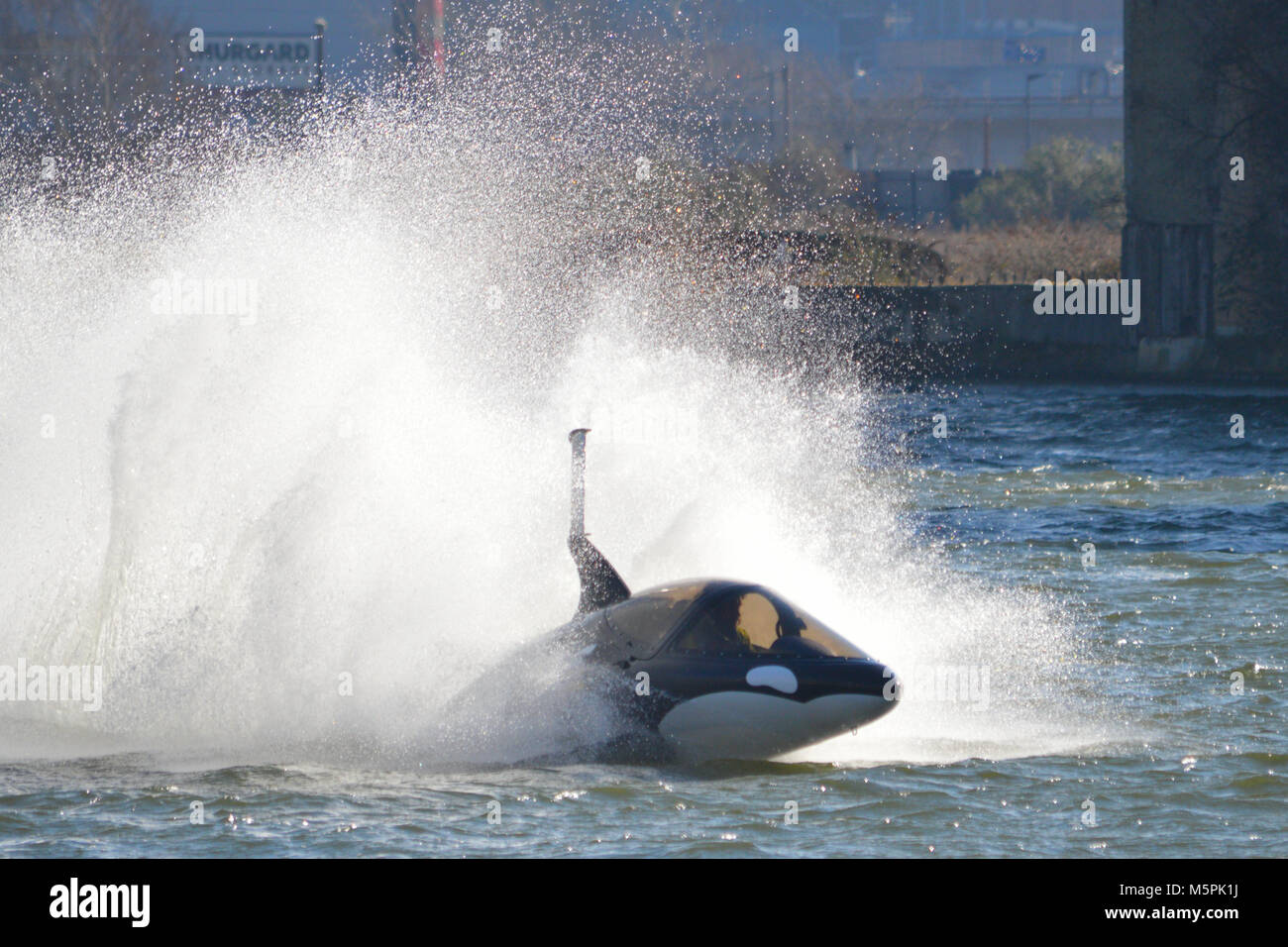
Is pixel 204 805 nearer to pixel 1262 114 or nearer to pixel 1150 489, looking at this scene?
pixel 1150 489

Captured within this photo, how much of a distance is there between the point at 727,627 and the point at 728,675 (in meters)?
0.53

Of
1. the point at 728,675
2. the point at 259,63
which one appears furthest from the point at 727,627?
the point at 259,63

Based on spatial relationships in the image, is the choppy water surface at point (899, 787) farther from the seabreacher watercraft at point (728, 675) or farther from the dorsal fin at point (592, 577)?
the dorsal fin at point (592, 577)

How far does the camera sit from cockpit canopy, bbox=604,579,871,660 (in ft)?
53.3

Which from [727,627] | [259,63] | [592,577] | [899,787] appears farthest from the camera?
[259,63]

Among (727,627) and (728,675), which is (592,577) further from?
(728,675)

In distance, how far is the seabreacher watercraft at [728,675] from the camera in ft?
52.3

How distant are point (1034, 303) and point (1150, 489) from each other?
21982 mm

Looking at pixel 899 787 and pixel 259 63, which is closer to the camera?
pixel 899 787

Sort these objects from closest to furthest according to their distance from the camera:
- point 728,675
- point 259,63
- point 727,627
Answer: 1. point 728,675
2. point 727,627
3. point 259,63

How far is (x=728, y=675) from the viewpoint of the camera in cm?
1598

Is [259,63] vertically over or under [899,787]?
over
